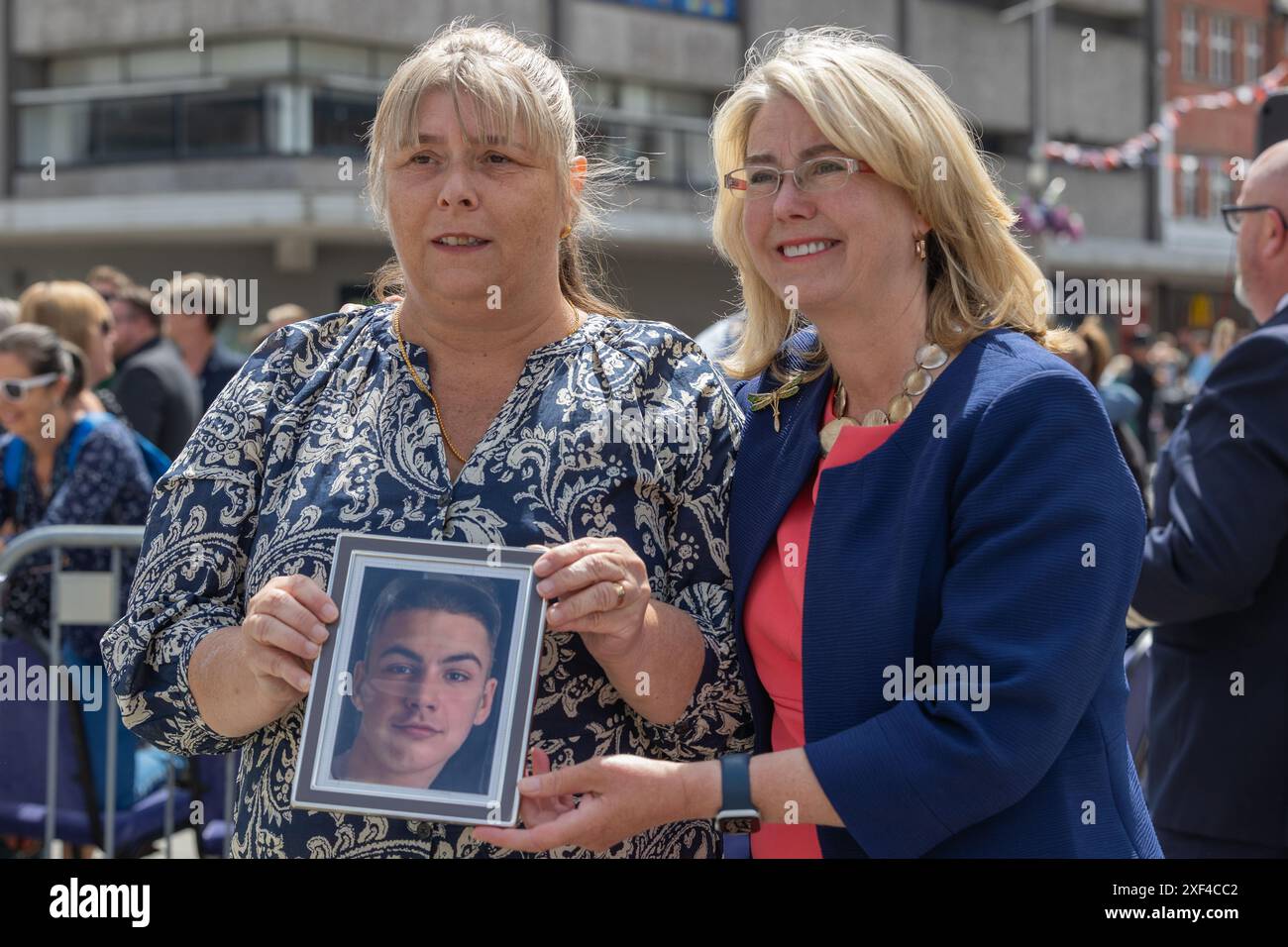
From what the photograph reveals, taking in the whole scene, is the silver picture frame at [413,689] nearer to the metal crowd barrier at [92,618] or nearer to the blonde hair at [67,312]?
the metal crowd barrier at [92,618]

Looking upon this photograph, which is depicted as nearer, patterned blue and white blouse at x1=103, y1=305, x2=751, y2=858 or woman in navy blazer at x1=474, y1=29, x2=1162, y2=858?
woman in navy blazer at x1=474, y1=29, x2=1162, y2=858

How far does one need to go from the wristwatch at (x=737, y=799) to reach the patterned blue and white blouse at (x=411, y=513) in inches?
11.4

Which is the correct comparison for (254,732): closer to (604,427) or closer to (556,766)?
(556,766)

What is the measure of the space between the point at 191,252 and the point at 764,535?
75.3 ft

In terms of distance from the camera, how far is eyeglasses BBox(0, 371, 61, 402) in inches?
207

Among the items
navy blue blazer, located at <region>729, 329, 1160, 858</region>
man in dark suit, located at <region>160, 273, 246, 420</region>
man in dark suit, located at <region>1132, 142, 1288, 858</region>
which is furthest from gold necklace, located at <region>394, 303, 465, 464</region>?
man in dark suit, located at <region>160, 273, 246, 420</region>

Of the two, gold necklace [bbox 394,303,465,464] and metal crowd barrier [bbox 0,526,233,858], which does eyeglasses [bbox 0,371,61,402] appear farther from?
gold necklace [bbox 394,303,465,464]

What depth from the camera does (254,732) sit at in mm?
2303

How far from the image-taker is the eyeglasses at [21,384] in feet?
17.3

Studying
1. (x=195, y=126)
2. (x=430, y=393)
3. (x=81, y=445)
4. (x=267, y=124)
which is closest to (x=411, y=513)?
(x=430, y=393)

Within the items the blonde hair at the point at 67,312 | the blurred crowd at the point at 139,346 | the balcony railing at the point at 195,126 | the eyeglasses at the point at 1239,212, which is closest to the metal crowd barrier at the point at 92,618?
the blurred crowd at the point at 139,346

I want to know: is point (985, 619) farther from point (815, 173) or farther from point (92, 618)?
point (92, 618)

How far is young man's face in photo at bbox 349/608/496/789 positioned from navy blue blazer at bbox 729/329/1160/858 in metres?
0.49
